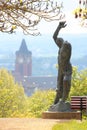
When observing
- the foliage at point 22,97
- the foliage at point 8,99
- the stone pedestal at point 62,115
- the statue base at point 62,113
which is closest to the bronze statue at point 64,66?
the statue base at point 62,113

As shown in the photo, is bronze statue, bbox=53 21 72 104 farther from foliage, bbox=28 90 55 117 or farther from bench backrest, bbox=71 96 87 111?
foliage, bbox=28 90 55 117

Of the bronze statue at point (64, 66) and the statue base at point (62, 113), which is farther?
the bronze statue at point (64, 66)

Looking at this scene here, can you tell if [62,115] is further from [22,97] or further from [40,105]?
[22,97]

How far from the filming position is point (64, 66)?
65.0 feet

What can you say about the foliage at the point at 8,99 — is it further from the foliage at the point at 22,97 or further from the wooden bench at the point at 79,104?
the wooden bench at the point at 79,104

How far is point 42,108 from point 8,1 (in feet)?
146

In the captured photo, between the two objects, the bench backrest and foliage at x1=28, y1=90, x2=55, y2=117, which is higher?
the bench backrest

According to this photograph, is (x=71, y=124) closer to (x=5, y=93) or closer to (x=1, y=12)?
(x=1, y=12)

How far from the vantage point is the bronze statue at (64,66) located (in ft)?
64.1

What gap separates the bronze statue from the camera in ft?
64.1

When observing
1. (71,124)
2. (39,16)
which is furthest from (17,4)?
(71,124)

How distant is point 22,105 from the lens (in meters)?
66.4

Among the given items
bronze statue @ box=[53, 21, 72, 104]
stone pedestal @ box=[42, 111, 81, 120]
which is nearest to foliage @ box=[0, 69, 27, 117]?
bronze statue @ box=[53, 21, 72, 104]

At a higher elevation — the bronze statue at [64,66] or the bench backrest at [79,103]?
the bronze statue at [64,66]
